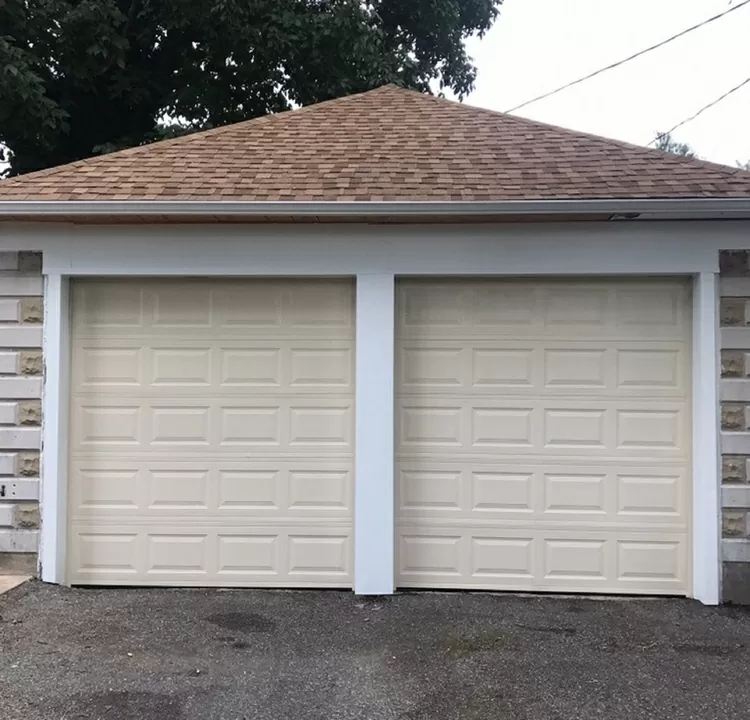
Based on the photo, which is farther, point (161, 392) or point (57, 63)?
point (57, 63)

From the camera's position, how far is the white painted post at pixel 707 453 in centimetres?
516

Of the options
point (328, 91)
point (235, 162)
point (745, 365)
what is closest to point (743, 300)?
point (745, 365)

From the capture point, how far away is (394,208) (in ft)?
16.6

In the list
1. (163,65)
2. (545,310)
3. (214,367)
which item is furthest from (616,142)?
(163,65)

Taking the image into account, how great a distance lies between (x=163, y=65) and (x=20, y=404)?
30.8 feet

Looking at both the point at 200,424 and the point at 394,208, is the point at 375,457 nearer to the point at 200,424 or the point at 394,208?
the point at 200,424

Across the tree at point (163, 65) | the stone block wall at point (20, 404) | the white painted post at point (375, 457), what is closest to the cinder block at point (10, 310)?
the stone block wall at point (20, 404)

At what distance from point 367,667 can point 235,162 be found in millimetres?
4047

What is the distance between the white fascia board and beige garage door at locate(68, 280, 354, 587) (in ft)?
2.09

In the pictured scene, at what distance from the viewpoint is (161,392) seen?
5547 mm

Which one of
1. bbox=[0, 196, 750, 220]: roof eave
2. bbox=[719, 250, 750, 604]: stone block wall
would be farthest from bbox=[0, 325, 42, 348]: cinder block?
bbox=[719, 250, 750, 604]: stone block wall

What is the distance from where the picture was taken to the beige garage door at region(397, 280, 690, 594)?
5.38 meters

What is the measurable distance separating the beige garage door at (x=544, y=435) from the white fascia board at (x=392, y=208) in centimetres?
61

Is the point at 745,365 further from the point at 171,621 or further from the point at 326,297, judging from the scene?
the point at 171,621
